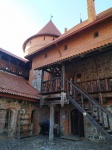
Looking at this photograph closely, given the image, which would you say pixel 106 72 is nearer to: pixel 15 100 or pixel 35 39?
pixel 15 100

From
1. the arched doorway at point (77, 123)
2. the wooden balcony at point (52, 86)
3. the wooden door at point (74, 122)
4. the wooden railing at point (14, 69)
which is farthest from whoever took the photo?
the wooden railing at point (14, 69)

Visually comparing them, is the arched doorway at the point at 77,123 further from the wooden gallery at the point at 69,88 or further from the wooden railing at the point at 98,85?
the wooden railing at the point at 98,85

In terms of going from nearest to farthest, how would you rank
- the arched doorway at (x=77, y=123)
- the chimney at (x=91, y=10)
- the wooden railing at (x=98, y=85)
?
the wooden railing at (x=98, y=85), the arched doorway at (x=77, y=123), the chimney at (x=91, y=10)

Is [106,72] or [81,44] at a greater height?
[81,44]

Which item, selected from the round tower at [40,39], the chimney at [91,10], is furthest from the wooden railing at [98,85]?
the round tower at [40,39]

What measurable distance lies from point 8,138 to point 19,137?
2.19 feet

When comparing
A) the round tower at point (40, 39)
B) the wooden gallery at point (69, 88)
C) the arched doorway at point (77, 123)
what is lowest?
the arched doorway at point (77, 123)

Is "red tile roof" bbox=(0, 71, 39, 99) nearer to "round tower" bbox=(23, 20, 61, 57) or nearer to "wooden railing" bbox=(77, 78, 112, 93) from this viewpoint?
"wooden railing" bbox=(77, 78, 112, 93)

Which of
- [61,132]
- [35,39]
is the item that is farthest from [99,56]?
[35,39]

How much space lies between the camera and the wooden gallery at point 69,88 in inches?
278

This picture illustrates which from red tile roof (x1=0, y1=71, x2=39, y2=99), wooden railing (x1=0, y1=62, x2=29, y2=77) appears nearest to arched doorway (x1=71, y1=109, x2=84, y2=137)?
red tile roof (x1=0, y1=71, x2=39, y2=99)

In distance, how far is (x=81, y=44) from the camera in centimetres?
1031

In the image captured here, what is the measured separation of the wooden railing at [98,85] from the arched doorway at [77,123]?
7.65 ft

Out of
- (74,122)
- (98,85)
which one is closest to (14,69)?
(74,122)
